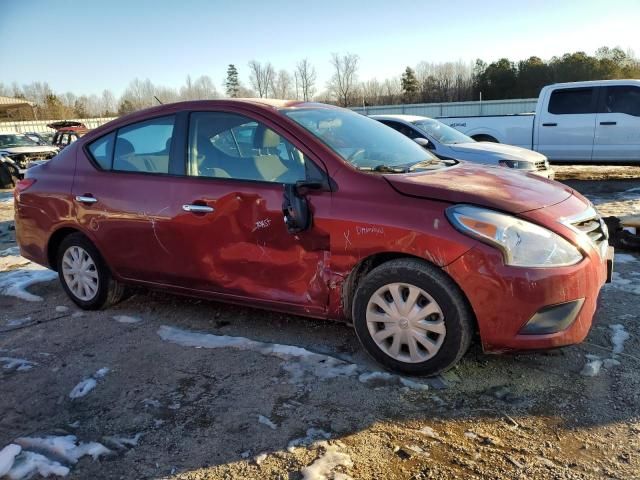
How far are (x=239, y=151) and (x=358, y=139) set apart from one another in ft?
2.76

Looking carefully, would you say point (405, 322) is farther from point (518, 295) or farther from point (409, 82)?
point (409, 82)

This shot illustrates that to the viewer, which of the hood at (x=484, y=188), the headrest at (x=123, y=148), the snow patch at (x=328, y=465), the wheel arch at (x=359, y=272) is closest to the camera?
the snow patch at (x=328, y=465)

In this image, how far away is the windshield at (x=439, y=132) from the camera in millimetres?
8867

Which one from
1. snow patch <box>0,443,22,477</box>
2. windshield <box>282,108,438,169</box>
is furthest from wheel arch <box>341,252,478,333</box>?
snow patch <box>0,443,22,477</box>

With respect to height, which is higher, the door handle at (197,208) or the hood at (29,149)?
the hood at (29,149)

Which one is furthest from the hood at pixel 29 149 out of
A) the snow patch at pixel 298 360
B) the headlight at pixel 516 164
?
the snow patch at pixel 298 360

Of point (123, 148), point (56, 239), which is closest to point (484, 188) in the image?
point (123, 148)

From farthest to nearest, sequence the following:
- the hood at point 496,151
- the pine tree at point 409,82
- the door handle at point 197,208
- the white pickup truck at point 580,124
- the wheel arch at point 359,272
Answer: the pine tree at point 409,82 < the white pickup truck at point 580,124 < the hood at point 496,151 < the door handle at point 197,208 < the wheel arch at point 359,272

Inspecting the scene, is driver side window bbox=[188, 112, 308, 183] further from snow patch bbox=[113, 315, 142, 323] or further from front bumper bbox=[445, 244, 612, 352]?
snow patch bbox=[113, 315, 142, 323]

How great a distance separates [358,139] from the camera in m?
3.79

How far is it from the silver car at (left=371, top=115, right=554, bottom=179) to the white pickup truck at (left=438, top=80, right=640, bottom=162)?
8.59 feet

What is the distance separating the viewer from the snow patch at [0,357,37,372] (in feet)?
11.7

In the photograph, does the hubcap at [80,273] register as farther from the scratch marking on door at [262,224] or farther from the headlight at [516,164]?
the headlight at [516,164]

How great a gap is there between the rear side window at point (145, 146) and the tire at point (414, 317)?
1863mm
